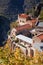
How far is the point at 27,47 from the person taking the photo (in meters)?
20.4

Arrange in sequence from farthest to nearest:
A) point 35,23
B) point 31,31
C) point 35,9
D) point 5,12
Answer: point 5,12
point 35,9
point 35,23
point 31,31

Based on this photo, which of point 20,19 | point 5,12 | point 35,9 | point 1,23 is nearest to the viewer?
point 20,19

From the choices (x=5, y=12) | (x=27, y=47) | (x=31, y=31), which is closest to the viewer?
(x=27, y=47)

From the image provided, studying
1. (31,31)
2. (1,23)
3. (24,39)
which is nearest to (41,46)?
(24,39)

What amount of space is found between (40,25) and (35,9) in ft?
30.2

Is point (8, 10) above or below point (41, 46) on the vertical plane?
below

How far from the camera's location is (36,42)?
67.5 ft

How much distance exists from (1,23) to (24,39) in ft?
69.1

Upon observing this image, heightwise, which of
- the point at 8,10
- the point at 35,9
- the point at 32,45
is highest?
the point at 32,45

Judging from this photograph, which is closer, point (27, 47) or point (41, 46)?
point (41, 46)

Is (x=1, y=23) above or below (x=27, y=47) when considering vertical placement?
below

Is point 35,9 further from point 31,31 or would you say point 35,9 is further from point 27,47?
point 27,47

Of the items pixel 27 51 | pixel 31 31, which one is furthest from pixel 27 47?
pixel 31 31

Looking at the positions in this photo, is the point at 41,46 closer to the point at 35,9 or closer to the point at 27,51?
the point at 27,51
